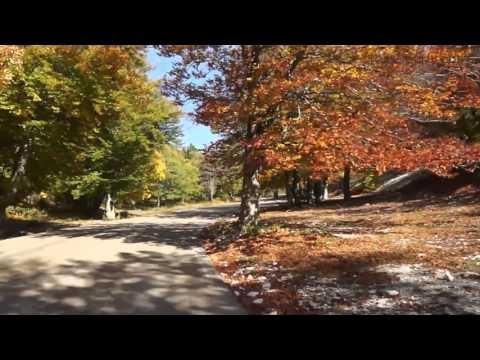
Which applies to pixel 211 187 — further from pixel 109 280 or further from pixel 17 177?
pixel 109 280

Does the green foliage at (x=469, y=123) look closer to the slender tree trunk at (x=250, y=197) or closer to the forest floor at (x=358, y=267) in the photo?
the forest floor at (x=358, y=267)

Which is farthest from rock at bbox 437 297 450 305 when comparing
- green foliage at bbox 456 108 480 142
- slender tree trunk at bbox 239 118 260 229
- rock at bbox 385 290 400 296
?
→ green foliage at bbox 456 108 480 142

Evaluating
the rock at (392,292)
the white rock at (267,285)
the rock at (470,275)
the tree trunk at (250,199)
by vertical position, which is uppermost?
the tree trunk at (250,199)

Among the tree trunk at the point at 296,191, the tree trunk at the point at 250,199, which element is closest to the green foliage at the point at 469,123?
the tree trunk at the point at 296,191

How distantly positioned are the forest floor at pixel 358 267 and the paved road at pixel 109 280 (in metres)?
0.59

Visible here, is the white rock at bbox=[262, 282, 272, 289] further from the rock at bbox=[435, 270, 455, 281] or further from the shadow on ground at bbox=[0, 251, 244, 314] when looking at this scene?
the rock at bbox=[435, 270, 455, 281]

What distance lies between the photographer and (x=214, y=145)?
46.8 ft

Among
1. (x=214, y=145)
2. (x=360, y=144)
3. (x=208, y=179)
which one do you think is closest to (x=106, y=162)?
(x=214, y=145)

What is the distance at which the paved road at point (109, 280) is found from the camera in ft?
20.9

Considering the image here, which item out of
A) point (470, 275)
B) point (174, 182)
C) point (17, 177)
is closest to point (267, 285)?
point (470, 275)

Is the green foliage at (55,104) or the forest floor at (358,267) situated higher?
the green foliage at (55,104)

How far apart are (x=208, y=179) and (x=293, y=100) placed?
65595mm

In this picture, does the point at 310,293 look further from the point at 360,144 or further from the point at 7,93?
the point at 7,93

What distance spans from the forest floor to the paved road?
1.93ft
